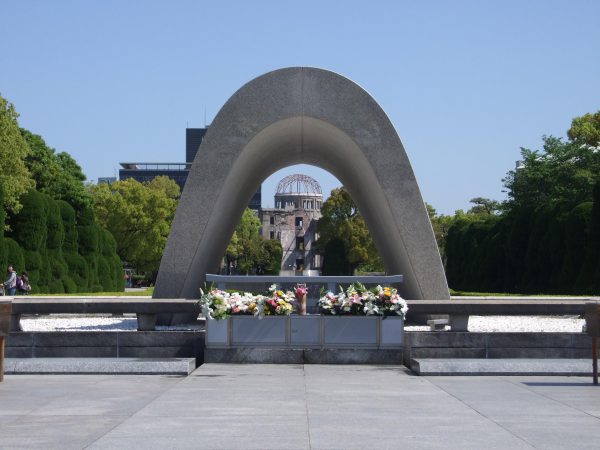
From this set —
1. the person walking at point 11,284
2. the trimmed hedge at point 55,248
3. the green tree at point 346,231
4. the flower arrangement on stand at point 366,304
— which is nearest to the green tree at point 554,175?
the green tree at point 346,231

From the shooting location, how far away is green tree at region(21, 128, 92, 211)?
184ft

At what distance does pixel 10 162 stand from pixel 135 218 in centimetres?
2332

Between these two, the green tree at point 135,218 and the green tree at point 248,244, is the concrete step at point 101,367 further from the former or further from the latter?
the green tree at point 248,244

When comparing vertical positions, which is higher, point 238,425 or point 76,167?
point 76,167

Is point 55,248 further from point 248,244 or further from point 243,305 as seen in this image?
point 248,244

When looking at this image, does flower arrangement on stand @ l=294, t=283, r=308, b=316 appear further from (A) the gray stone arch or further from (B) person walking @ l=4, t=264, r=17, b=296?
(B) person walking @ l=4, t=264, r=17, b=296

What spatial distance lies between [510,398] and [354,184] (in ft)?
53.7

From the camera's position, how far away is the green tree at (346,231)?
7388 centimetres

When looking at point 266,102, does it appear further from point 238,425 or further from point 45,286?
point 45,286

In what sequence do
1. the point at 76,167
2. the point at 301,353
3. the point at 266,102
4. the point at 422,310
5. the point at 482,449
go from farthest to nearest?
the point at 76,167
the point at 266,102
the point at 422,310
the point at 301,353
the point at 482,449

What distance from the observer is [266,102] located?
2047cm

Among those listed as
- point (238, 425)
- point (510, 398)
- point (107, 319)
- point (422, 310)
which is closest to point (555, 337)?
point (422, 310)

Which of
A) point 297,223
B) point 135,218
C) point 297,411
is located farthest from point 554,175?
point 297,223

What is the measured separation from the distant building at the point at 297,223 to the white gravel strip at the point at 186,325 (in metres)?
104
